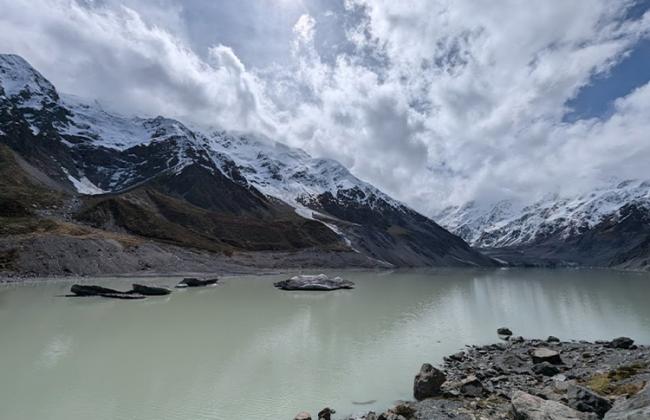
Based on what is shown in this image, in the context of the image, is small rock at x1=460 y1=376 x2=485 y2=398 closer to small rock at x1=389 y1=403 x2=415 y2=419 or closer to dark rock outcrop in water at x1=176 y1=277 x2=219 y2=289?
small rock at x1=389 y1=403 x2=415 y2=419

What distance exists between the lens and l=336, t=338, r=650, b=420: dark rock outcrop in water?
13320mm

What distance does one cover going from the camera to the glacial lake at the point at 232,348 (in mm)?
17312

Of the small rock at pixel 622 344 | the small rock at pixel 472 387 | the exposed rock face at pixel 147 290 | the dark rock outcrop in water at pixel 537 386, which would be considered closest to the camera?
the dark rock outcrop in water at pixel 537 386

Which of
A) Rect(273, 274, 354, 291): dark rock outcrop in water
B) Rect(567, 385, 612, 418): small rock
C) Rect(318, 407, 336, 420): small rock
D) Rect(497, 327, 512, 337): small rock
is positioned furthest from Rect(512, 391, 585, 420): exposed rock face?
Rect(273, 274, 354, 291): dark rock outcrop in water

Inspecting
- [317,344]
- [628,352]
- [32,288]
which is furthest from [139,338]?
[32,288]

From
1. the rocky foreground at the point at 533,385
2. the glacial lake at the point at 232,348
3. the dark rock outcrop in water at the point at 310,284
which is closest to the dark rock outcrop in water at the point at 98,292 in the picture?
the glacial lake at the point at 232,348

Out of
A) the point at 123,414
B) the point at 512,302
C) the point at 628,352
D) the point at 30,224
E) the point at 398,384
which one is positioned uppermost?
the point at 30,224

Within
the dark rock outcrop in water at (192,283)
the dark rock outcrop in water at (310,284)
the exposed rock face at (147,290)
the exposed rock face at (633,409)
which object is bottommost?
the exposed rock face at (633,409)

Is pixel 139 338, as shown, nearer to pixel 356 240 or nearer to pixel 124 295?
pixel 124 295

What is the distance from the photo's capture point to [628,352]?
26.4 metres

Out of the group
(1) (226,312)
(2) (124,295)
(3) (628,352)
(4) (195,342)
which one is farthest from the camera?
(2) (124,295)

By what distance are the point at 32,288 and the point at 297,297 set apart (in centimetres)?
3377

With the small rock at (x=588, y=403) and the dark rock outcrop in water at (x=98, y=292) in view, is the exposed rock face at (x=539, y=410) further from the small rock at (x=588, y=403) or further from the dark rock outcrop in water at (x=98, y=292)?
the dark rock outcrop in water at (x=98, y=292)

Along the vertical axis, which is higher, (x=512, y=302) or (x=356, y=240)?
(x=356, y=240)
